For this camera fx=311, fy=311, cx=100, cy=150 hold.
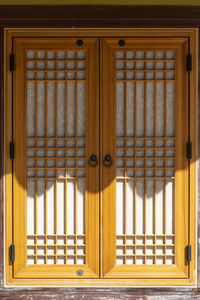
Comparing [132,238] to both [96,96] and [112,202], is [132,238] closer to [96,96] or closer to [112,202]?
[112,202]

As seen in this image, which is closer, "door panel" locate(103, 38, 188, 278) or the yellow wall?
the yellow wall

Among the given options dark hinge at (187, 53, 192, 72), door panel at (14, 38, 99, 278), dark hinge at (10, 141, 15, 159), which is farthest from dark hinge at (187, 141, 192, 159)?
dark hinge at (10, 141, 15, 159)

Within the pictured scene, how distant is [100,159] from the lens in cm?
250

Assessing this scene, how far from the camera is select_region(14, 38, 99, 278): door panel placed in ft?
8.17

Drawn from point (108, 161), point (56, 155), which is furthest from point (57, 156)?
point (108, 161)

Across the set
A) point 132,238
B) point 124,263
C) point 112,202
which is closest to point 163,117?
point 112,202

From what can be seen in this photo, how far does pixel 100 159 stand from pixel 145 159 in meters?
0.36

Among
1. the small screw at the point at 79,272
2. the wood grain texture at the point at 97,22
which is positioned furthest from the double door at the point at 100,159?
the wood grain texture at the point at 97,22

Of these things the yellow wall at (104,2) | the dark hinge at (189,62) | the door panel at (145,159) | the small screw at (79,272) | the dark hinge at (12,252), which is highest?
the yellow wall at (104,2)

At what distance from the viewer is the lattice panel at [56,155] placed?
98.3 inches

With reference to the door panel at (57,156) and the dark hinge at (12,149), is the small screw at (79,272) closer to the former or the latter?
the door panel at (57,156)

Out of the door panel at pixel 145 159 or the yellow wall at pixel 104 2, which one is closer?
the yellow wall at pixel 104 2

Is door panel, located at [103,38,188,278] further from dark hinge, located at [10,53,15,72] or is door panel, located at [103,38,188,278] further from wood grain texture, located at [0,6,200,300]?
dark hinge, located at [10,53,15,72]

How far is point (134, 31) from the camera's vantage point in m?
2.46
